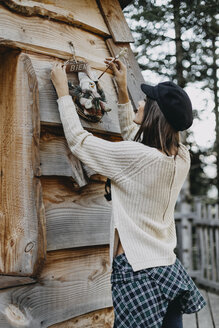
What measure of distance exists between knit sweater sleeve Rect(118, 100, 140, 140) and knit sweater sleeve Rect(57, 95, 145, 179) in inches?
21.2

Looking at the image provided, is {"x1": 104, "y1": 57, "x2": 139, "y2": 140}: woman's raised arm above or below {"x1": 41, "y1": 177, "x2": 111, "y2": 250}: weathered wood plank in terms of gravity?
above

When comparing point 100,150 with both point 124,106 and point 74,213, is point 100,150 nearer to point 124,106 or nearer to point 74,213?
point 74,213

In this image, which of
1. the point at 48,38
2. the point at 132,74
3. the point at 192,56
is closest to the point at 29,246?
the point at 48,38

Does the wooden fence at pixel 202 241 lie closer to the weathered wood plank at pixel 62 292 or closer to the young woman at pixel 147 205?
the weathered wood plank at pixel 62 292

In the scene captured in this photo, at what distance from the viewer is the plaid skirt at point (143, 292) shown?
1.85 meters

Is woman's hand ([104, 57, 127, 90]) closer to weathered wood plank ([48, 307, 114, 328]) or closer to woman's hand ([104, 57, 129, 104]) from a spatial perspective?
woman's hand ([104, 57, 129, 104])

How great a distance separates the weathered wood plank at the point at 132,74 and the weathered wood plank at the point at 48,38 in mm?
63

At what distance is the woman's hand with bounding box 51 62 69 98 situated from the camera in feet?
7.09

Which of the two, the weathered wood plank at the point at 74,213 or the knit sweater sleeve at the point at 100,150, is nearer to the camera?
the knit sweater sleeve at the point at 100,150

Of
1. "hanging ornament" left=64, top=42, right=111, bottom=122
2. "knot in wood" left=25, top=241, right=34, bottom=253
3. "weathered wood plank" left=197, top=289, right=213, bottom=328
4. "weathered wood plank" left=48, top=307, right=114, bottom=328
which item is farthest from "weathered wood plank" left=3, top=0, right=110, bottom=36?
"weathered wood plank" left=197, top=289, right=213, bottom=328

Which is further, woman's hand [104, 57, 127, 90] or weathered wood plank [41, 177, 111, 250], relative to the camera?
woman's hand [104, 57, 127, 90]

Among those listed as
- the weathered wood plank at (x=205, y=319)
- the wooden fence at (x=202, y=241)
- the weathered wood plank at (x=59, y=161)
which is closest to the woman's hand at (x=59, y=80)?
the weathered wood plank at (x=59, y=161)

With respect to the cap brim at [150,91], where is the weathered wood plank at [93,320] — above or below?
below

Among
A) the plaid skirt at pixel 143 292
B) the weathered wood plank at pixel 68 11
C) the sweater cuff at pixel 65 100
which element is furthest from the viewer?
the weathered wood plank at pixel 68 11
